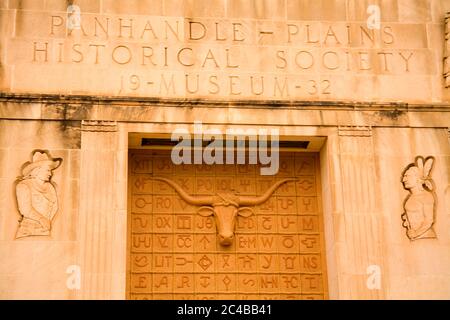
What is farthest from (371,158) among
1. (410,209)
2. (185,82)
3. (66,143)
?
(66,143)

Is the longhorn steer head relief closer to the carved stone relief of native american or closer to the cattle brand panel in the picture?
the cattle brand panel

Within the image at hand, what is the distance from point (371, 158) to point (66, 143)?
20.3 ft

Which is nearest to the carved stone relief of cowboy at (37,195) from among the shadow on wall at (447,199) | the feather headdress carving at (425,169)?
the feather headdress carving at (425,169)

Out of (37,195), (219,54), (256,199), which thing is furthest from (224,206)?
(37,195)

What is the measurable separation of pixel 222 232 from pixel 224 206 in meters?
0.58

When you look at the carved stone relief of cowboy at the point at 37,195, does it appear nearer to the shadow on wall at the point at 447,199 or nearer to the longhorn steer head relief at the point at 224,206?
the longhorn steer head relief at the point at 224,206

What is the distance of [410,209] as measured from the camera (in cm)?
2064

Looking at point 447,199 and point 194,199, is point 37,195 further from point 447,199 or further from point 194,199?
point 447,199

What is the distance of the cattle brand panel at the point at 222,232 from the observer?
20625 millimetres

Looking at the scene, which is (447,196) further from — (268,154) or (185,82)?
(185,82)

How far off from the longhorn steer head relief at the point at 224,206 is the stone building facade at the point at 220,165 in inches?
1.5

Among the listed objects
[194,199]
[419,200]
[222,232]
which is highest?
[194,199]

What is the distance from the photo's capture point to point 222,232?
68.1 feet
